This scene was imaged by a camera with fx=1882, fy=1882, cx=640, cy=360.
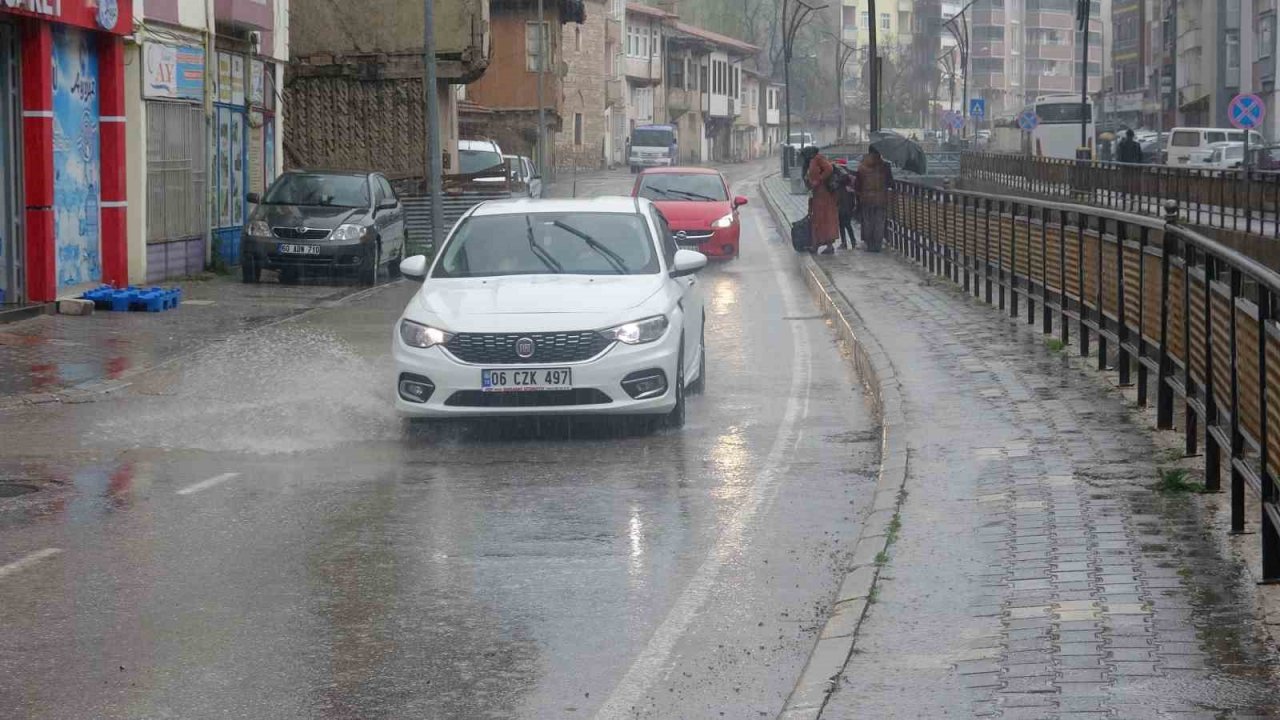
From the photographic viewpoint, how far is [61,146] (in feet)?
68.7

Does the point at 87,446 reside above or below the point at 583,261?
below

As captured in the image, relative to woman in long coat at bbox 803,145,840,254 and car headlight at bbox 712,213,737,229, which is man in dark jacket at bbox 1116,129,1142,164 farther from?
woman in long coat at bbox 803,145,840,254

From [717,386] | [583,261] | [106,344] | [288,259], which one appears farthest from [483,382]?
[288,259]

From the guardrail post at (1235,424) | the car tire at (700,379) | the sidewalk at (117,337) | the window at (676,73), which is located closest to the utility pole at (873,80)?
the sidewalk at (117,337)

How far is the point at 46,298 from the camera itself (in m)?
20.3

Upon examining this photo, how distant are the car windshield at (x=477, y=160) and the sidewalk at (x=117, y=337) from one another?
17.4 meters

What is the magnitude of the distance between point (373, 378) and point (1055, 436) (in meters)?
6.38

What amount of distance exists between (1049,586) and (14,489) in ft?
18.5

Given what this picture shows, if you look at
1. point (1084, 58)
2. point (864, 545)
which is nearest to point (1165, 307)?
point (864, 545)

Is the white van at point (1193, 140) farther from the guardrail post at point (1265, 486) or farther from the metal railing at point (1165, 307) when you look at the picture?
the guardrail post at point (1265, 486)

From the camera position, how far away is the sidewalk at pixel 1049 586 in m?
5.39

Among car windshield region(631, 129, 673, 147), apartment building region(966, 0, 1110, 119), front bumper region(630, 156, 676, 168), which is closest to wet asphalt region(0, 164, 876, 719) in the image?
front bumper region(630, 156, 676, 168)

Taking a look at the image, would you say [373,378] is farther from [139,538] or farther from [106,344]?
[139,538]

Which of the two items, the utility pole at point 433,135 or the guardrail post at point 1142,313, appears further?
the utility pole at point 433,135
